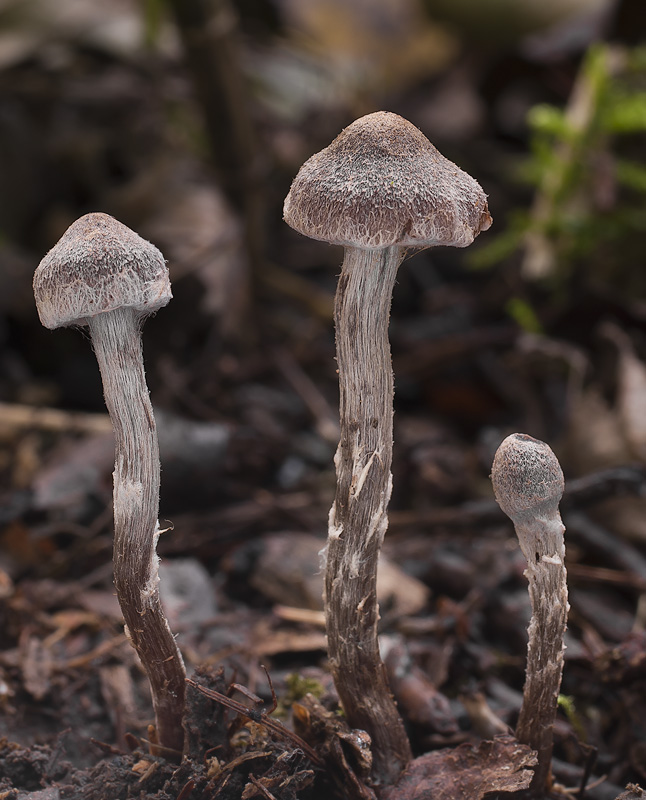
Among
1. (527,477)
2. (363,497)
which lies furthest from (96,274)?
(527,477)

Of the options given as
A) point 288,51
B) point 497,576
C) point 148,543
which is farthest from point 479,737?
point 288,51

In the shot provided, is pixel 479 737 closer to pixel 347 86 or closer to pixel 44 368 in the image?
pixel 44 368

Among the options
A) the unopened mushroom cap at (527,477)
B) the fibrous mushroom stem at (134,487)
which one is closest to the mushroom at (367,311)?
the unopened mushroom cap at (527,477)

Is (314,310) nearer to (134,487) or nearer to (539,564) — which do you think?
(134,487)

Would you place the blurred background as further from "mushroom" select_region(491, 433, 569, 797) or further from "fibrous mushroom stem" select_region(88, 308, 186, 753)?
"fibrous mushroom stem" select_region(88, 308, 186, 753)

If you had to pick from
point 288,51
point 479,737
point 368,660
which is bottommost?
point 479,737

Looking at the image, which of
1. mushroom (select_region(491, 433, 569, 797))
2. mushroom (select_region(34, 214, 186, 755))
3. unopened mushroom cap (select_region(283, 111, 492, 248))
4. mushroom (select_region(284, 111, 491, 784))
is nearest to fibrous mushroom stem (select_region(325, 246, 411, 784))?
mushroom (select_region(284, 111, 491, 784))

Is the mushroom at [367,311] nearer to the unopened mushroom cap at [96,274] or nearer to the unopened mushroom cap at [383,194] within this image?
the unopened mushroom cap at [383,194]
